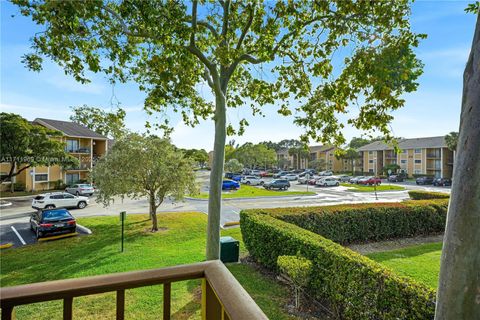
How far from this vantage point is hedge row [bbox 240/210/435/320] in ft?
12.0

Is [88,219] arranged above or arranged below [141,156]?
below

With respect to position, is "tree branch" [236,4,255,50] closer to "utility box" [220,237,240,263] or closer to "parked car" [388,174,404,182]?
"utility box" [220,237,240,263]

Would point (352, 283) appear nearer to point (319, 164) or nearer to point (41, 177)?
point (41, 177)

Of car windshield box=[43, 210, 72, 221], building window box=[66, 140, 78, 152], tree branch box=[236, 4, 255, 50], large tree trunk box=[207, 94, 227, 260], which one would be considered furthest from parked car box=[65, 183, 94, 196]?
tree branch box=[236, 4, 255, 50]

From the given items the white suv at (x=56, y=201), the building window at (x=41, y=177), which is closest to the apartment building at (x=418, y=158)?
the white suv at (x=56, y=201)

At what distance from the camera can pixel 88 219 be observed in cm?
1486

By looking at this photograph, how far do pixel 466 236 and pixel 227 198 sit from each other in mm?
21816

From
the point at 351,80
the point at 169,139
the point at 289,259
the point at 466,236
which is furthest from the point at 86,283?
the point at 169,139

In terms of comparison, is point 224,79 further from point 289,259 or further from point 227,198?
point 227,198

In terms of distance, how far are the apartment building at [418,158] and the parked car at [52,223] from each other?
136ft

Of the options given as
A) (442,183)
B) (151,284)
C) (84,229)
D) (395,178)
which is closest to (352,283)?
(151,284)

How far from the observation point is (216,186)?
638 centimetres

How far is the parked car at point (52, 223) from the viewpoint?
10867mm

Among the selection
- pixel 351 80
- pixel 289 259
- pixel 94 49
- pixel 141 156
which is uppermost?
pixel 94 49
